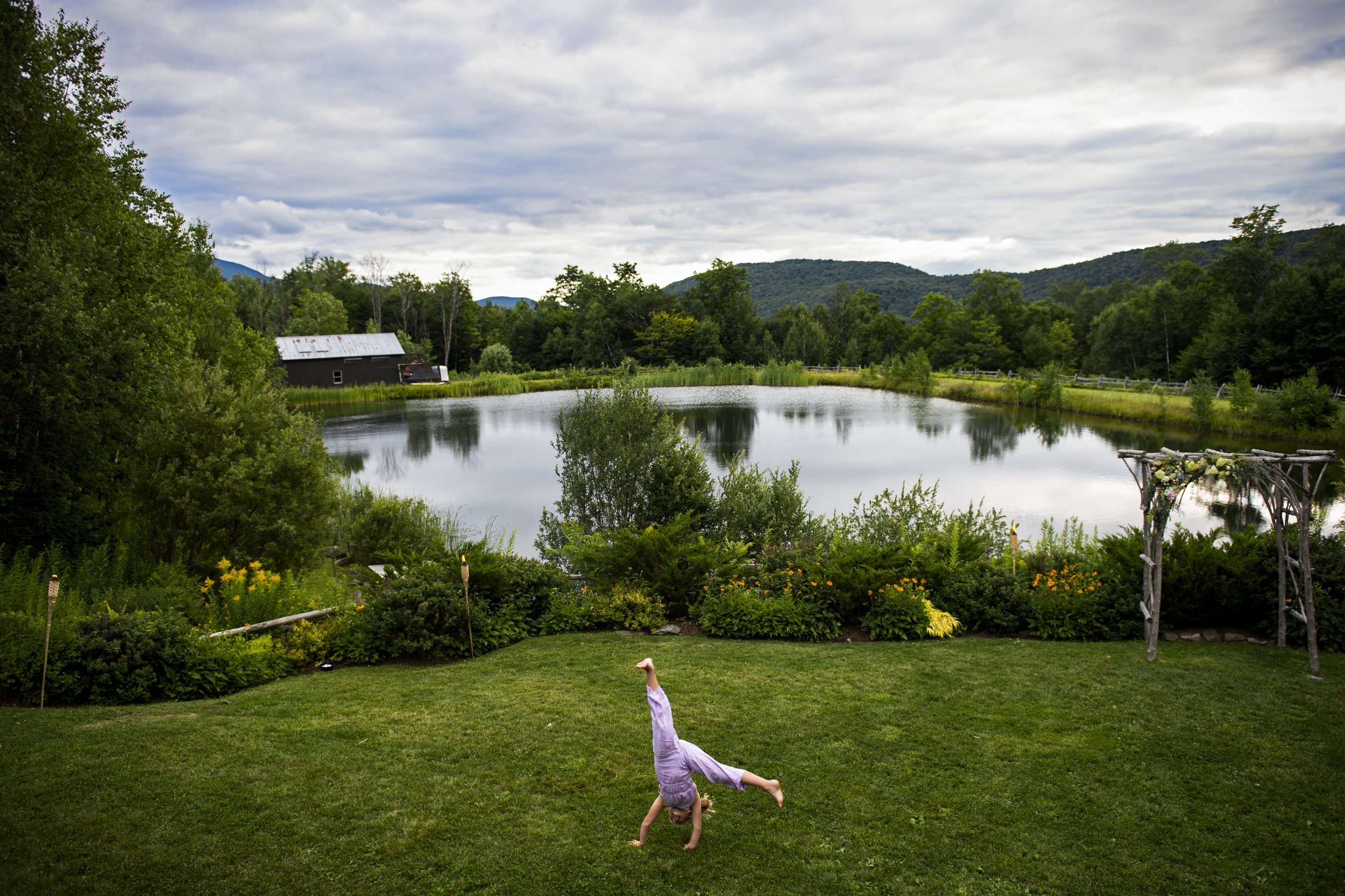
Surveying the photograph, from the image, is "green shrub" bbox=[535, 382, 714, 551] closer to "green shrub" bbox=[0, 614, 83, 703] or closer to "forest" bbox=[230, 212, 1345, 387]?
"green shrub" bbox=[0, 614, 83, 703]

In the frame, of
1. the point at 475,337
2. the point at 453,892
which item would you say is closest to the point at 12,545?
the point at 453,892

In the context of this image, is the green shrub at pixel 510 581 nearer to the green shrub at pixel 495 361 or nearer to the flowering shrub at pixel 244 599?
the flowering shrub at pixel 244 599

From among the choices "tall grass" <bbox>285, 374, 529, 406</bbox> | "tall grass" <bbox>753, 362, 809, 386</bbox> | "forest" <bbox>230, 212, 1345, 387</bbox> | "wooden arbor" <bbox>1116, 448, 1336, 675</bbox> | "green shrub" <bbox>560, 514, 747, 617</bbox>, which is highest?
"forest" <bbox>230, 212, 1345, 387</bbox>

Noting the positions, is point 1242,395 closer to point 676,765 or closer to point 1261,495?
point 1261,495

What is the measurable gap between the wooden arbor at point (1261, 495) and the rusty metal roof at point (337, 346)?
53827 millimetres

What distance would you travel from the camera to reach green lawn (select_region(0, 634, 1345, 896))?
164 inches

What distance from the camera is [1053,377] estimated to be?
40.0 meters

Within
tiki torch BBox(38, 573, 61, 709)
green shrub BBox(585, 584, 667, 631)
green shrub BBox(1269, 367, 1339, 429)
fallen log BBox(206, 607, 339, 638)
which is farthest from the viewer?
green shrub BBox(1269, 367, 1339, 429)

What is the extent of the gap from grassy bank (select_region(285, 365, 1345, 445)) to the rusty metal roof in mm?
4206

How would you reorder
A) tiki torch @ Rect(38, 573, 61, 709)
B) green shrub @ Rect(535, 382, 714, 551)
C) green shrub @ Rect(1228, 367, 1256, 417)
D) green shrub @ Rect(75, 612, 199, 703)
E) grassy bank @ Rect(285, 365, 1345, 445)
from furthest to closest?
green shrub @ Rect(1228, 367, 1256, 417) → grassy bank @ Rect(285, 365, 1345, 445) → green shrub @ Rect(535, 382, 714, 551) → green shrub @ Rect(75, 612, 199, 703) → tiki torch @ Rect(38, 573, 61, 709)

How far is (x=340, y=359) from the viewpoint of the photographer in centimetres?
5294

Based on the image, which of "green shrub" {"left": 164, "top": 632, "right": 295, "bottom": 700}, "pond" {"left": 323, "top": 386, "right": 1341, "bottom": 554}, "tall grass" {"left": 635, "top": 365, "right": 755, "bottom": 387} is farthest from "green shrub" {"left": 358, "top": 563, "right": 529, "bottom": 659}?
"tall grass" {"left": 635, "top": 365, "right": 755, "bottom": 387}

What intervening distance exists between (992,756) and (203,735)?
6.22m

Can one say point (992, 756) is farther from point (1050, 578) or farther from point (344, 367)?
point (344, 367)
